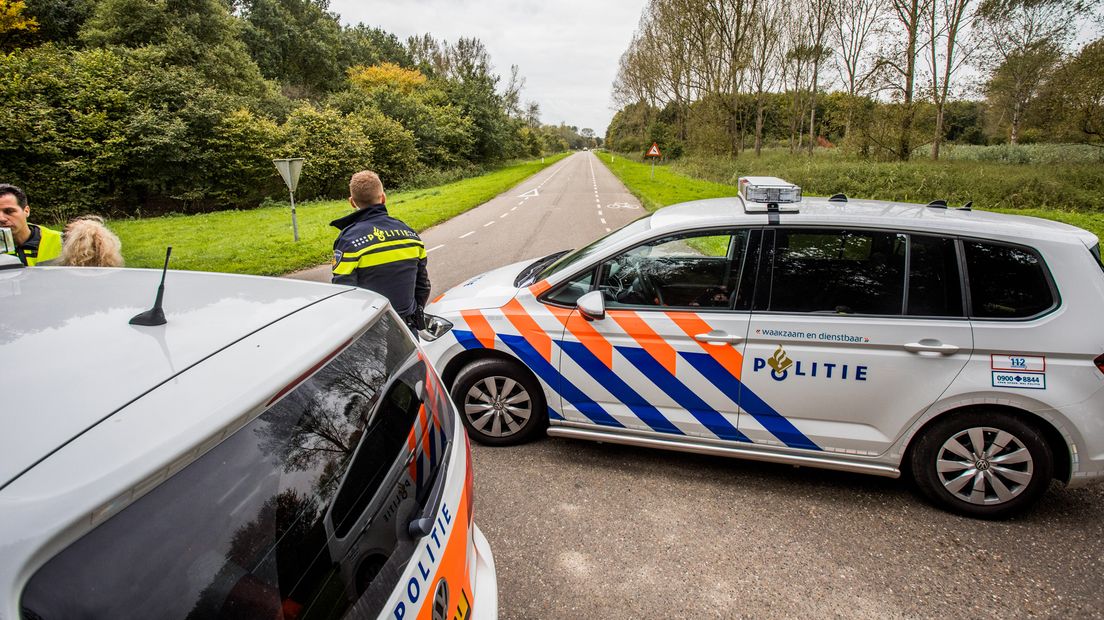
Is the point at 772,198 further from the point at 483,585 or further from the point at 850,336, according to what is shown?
the point at 483,585

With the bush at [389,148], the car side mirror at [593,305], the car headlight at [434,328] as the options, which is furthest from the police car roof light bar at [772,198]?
the bush at [389,148]

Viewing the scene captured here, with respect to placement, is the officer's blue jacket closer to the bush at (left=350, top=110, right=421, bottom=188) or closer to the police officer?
the police officer

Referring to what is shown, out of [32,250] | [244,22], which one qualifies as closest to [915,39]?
[32,250]

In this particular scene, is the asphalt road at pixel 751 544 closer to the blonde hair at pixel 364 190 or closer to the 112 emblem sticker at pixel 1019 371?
the 112 emblem sticker at pixel 1019 371

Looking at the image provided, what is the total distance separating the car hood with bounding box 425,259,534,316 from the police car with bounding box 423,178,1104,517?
0.07 meters

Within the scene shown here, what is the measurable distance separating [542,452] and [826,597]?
1.87 meters

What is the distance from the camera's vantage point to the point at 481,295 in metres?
3.98

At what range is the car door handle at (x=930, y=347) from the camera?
2.91 metres

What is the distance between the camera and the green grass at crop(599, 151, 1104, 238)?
1489cm

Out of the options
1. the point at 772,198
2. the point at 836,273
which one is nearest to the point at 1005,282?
the point at 836,273

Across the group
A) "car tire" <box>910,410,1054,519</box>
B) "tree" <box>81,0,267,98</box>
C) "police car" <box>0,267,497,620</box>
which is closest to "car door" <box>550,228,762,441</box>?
"car tire" <box>910,410,1054,519</box>

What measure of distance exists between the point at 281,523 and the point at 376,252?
2.85 m

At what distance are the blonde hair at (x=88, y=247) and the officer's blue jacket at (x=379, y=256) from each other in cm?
142

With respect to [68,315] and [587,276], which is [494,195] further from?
[68,315]
